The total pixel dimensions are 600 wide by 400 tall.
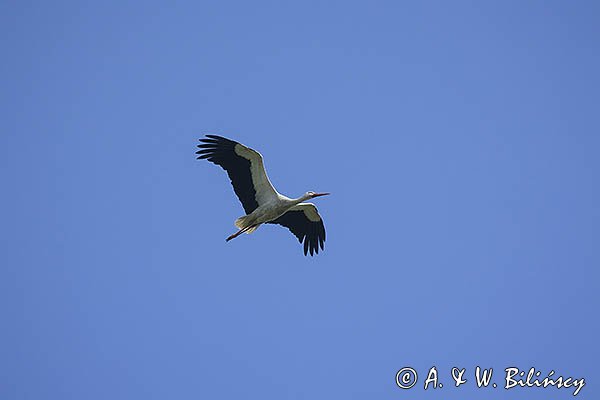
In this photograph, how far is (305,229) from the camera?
13.7m

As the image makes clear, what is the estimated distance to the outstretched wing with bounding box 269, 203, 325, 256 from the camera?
13.5 meters

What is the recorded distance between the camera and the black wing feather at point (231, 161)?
1218 centimetres

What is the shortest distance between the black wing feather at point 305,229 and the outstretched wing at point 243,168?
1059 millimetres

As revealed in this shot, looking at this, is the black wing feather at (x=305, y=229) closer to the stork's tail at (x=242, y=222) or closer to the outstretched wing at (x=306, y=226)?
the outstretched wing at (x=306, y=226)

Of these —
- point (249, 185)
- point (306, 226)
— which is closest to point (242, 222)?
point (249, 185)

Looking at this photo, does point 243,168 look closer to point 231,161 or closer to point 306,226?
point 231,161

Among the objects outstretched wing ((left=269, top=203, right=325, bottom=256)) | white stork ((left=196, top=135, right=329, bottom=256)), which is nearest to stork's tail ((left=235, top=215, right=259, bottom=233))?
white stork ((left=196, top=135, right=329, bottom=256))

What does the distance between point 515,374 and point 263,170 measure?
188 inches

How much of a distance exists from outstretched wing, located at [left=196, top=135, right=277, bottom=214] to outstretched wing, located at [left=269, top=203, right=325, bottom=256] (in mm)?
913

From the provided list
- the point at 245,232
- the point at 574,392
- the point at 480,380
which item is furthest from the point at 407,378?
the point at 245,232

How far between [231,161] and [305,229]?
2.09 m

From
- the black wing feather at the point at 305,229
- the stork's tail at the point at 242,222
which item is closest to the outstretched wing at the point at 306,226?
the black wing feather at the point at 305,229

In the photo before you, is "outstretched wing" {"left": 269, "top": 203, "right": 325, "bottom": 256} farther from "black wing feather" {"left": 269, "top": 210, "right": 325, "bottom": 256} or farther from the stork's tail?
the stork's tail

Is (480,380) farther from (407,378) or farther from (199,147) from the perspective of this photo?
(199,147)
